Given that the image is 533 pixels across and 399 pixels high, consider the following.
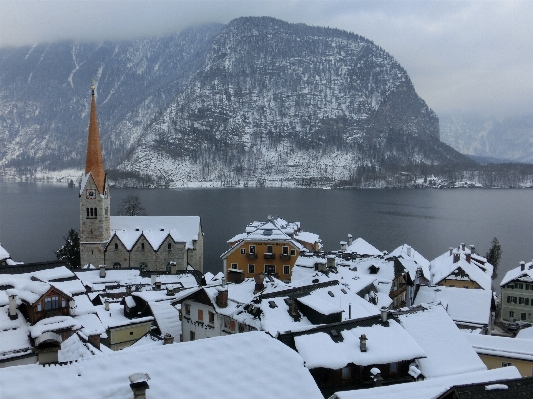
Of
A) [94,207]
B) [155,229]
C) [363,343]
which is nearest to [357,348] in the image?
[363,343]

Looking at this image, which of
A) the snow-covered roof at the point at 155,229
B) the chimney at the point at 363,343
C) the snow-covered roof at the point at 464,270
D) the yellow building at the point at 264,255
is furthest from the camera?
the snow-covered roof at the point at 155,229

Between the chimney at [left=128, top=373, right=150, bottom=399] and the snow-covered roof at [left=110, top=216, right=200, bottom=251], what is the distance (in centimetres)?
5738

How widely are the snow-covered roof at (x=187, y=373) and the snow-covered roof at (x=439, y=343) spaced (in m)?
14.9

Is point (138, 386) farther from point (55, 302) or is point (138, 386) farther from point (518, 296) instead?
point (518, 296)

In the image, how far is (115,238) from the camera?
65.4 meters

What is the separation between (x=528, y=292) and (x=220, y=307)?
38.3 meters

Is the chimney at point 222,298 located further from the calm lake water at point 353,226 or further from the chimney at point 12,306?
the calm lake water at point 353,226

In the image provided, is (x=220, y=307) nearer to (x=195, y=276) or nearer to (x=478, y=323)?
(x=195, y=276)

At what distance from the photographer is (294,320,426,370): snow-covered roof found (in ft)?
69.5

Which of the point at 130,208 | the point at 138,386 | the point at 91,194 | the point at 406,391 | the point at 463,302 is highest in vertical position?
the point at 91,194

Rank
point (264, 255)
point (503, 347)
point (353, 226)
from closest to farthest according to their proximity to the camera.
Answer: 1. point (503, 347)
2. point (264, 255)
3. point (353, 226)

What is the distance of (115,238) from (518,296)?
160ft

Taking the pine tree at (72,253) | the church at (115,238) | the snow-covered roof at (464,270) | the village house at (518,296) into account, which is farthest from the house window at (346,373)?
the pine tree at (72,253)

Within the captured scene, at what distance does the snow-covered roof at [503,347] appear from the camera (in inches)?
1106
